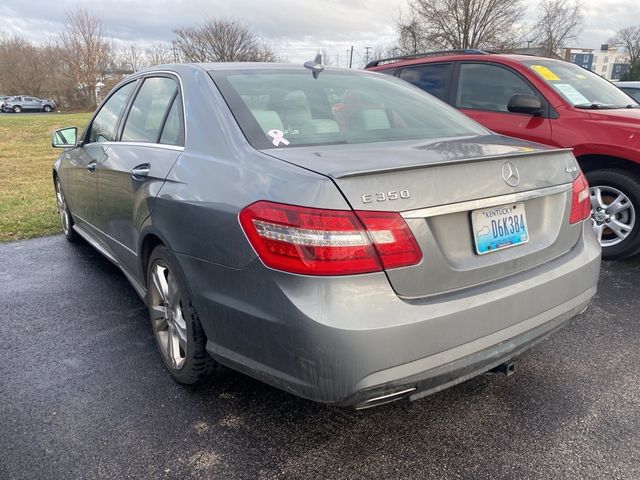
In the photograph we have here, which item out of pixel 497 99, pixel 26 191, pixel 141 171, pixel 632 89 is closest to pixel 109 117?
pixel 141 171

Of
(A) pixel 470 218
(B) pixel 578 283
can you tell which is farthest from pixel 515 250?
(B) pixel 578 283

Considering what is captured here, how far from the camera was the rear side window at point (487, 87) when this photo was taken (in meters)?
→ 4.91

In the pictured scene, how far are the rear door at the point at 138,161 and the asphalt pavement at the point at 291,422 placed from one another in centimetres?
71

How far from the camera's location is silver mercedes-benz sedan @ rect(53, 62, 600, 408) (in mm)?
1683

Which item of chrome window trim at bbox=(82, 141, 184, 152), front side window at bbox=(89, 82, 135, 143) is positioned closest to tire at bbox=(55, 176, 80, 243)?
front side window at bbox=(89, 82, 135, 143)

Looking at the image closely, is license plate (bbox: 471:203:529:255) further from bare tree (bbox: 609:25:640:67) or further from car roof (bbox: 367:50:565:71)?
bare tree (bbox: 609:25:640:67)

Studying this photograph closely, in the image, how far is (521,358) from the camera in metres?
2.81

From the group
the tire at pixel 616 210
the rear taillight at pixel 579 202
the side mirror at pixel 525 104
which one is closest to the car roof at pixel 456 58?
the side mirror at pixel 525 104

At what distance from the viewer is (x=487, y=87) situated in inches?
202

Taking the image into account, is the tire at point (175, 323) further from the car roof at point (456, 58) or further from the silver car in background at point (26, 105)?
the silver car in background at point (26, 105)

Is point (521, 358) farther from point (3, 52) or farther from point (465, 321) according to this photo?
point (3, 52)

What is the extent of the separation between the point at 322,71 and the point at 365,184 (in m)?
1.51

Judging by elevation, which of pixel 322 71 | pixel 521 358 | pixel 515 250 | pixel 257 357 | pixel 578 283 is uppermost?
pixel 322 71

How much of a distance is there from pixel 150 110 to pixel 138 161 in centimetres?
43
